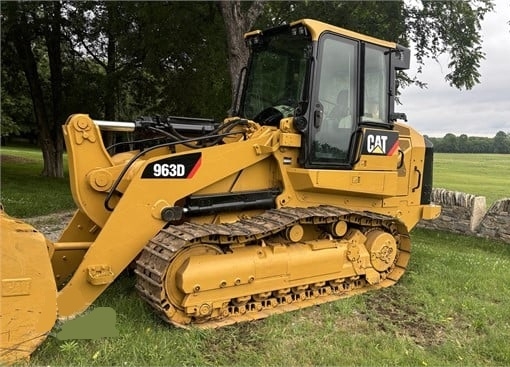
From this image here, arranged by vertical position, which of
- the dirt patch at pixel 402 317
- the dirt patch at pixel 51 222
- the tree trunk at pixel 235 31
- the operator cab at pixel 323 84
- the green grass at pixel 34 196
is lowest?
the dirt patch at pixel 402 317

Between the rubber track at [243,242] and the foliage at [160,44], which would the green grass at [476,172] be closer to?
the foliage at [160,44]

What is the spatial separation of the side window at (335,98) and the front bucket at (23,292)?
10.2ft

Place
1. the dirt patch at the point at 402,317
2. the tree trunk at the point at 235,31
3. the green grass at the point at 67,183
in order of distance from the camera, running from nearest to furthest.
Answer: the dirt patch at the point at 402,317
the tree trunk at the point at 235,31
the green grass at the point at 67,183

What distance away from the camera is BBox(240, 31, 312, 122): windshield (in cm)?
595

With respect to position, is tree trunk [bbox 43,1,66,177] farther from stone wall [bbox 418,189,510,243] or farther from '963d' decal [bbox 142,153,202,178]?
'963d' decal [bbox 142,153,202,178]

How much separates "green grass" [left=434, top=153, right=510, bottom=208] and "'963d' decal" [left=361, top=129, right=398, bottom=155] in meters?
18.6

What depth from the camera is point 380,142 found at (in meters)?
6.36

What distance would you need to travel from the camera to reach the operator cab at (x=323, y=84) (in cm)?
575

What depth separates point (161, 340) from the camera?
14.4ft

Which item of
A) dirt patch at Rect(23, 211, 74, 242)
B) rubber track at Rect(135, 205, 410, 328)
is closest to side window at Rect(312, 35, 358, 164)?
rubber track at Rect(135, 205, 410, 328)

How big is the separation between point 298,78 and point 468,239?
8.15 m

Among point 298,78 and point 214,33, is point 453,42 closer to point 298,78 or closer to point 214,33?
point 214,33

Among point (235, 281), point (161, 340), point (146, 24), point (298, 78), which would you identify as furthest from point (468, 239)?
point (146, 24)

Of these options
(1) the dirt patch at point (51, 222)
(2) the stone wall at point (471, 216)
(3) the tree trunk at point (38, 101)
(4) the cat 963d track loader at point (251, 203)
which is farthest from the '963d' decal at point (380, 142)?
(3) the tree trunk at point (38, 101)
